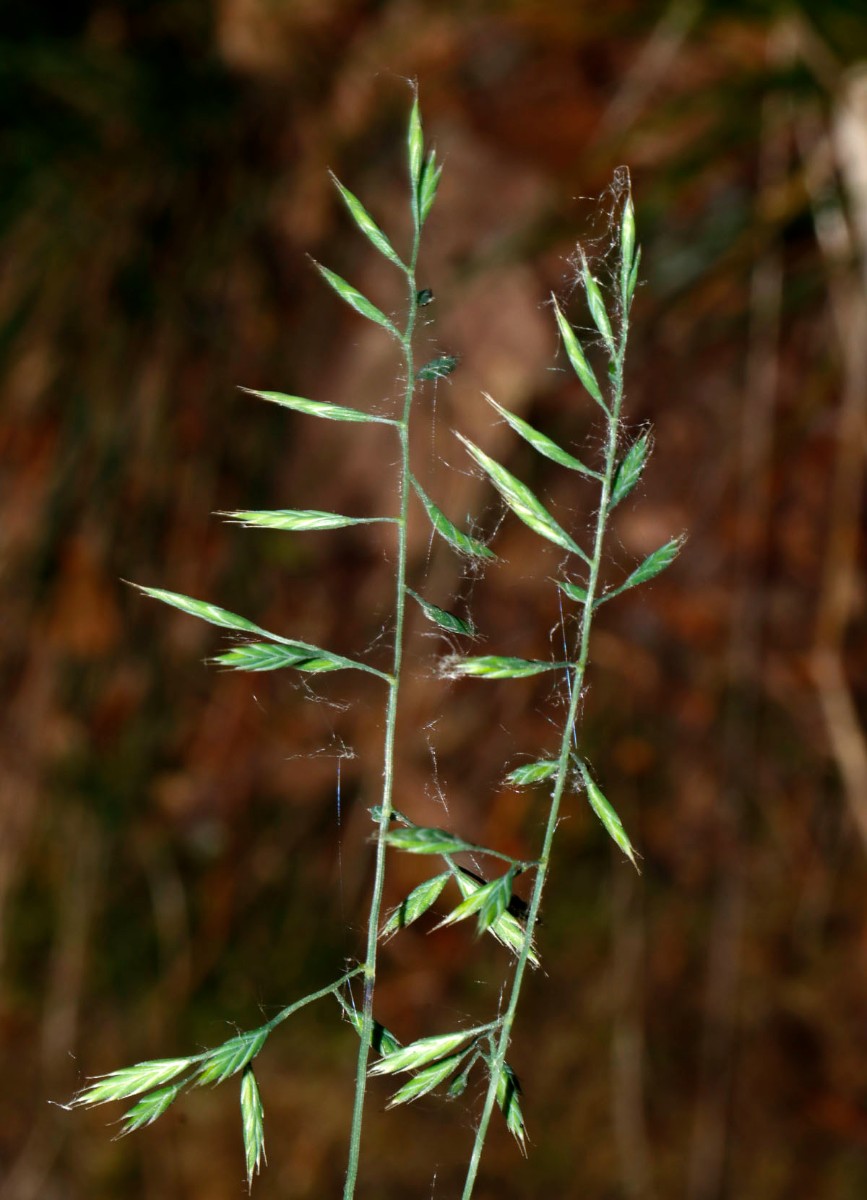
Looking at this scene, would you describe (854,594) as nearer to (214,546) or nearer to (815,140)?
(815,140)

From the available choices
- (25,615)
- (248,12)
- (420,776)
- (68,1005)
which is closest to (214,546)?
(25,615)

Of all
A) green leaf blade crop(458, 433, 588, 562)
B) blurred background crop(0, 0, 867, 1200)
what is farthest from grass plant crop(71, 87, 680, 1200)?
blurred background crop(0, 0, 867, 1200)

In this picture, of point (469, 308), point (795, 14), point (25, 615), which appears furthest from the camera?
point (469, 308)

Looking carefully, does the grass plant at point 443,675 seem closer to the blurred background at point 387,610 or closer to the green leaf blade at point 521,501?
the green leaf blade at point 521,501

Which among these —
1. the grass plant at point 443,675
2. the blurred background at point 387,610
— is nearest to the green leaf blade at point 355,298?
the grass plant at point 443,675

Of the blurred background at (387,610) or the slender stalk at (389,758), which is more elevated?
the slender stalk at (389,758)

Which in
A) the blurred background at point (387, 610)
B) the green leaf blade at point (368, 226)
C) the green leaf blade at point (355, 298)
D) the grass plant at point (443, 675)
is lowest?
the blurred background at point (387, 610)

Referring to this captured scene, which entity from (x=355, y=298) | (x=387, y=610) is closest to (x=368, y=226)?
(x=355, y=298)

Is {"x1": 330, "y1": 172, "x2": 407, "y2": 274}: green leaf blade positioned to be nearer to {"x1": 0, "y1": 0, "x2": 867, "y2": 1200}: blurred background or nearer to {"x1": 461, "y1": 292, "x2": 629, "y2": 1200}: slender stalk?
{"x1": 461, "y1": 292, "x2": 629, "y2": 1200}: slender stalk
